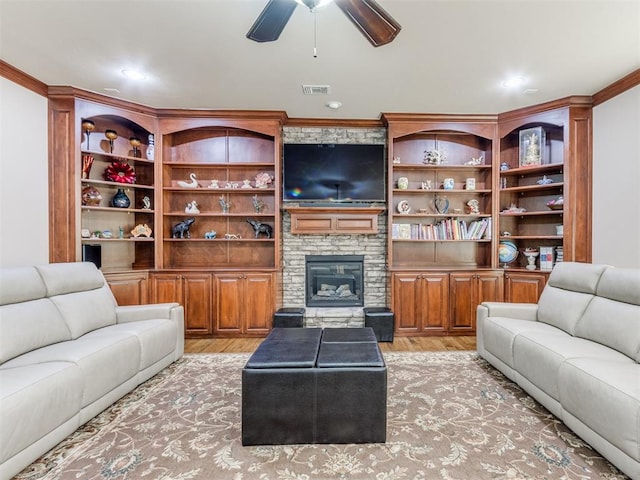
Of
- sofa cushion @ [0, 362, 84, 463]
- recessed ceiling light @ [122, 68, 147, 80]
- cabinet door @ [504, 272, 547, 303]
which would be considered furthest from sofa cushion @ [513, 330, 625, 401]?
recessed ceiling light @ [122, 68, 147, 80]

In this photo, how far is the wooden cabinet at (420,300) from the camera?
4098 millimetres

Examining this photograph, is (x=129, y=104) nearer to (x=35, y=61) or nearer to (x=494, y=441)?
(x=35, y=61)

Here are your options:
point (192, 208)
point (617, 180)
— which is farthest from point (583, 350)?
point (192, 208)

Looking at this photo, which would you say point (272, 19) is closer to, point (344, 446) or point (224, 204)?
point (344, 446)

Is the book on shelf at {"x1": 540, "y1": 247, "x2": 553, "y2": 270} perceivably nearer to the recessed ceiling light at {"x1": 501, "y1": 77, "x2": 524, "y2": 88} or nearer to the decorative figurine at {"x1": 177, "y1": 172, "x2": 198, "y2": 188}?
the recessed ceiling light at {"x1": 501, "y1": 77, "x2": 524, "y2": 88}

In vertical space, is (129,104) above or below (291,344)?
above

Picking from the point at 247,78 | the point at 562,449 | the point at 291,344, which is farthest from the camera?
the point at 247,78

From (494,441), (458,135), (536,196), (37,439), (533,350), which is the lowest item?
(494,441)

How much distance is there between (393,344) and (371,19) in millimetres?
3301

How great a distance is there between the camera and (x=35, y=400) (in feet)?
5.52

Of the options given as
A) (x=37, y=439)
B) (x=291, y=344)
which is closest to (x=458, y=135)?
(x=291, y=344)

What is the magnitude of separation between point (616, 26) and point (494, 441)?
3.05m

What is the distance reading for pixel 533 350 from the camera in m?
2.35

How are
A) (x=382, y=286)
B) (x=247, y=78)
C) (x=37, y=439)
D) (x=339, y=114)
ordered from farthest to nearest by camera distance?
(x=382, y=286), (x=339, y=114), (x=247, y=78), (x=37, y=439)
